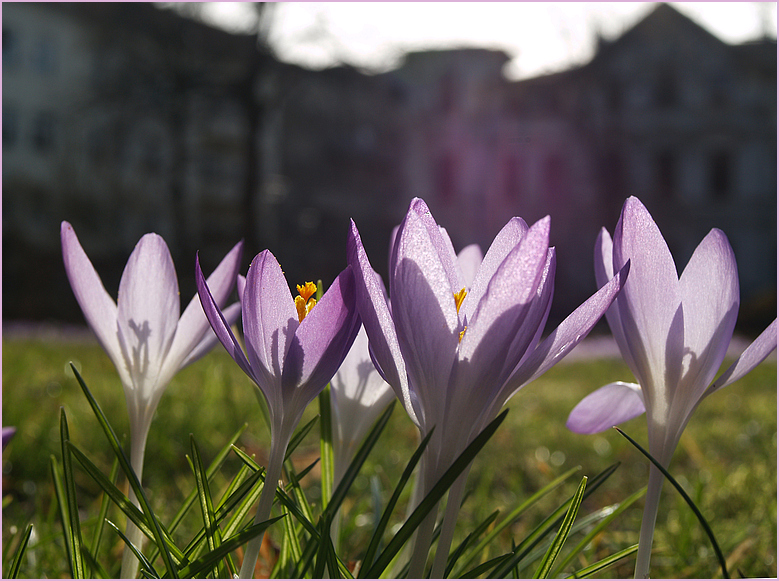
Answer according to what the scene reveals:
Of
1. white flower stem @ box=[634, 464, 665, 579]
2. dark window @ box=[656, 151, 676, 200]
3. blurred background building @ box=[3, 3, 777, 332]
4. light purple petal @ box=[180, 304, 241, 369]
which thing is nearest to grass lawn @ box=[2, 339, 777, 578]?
light purple petal @ box=[180, 304, 241, 369]

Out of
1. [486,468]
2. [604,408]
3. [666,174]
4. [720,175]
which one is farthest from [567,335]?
[720,175]

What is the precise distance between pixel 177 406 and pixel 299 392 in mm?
1611

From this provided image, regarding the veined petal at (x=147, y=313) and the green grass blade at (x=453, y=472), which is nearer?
the green grass blade at (x=453, y=472)

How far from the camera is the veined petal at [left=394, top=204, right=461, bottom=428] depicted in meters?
0.43

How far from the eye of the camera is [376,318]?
1.43 feet

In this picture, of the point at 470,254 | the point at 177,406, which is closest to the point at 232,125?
the point at 177,406

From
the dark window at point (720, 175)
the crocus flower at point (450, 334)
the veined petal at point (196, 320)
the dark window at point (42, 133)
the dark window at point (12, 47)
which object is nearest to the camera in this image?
the crocus flower at point (450, 334)

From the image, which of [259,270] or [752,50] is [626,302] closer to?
[259,270]

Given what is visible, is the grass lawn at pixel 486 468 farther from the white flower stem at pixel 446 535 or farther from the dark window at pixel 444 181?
the dark window at pixel 444 181

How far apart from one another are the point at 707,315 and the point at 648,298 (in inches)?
2.4

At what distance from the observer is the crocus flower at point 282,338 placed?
45cm

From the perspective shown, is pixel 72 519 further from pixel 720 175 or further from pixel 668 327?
pixel 720 175

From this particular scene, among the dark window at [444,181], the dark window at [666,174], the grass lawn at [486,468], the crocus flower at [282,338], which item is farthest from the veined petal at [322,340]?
the dark window at [666,174]

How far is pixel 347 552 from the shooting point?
3.25ft
